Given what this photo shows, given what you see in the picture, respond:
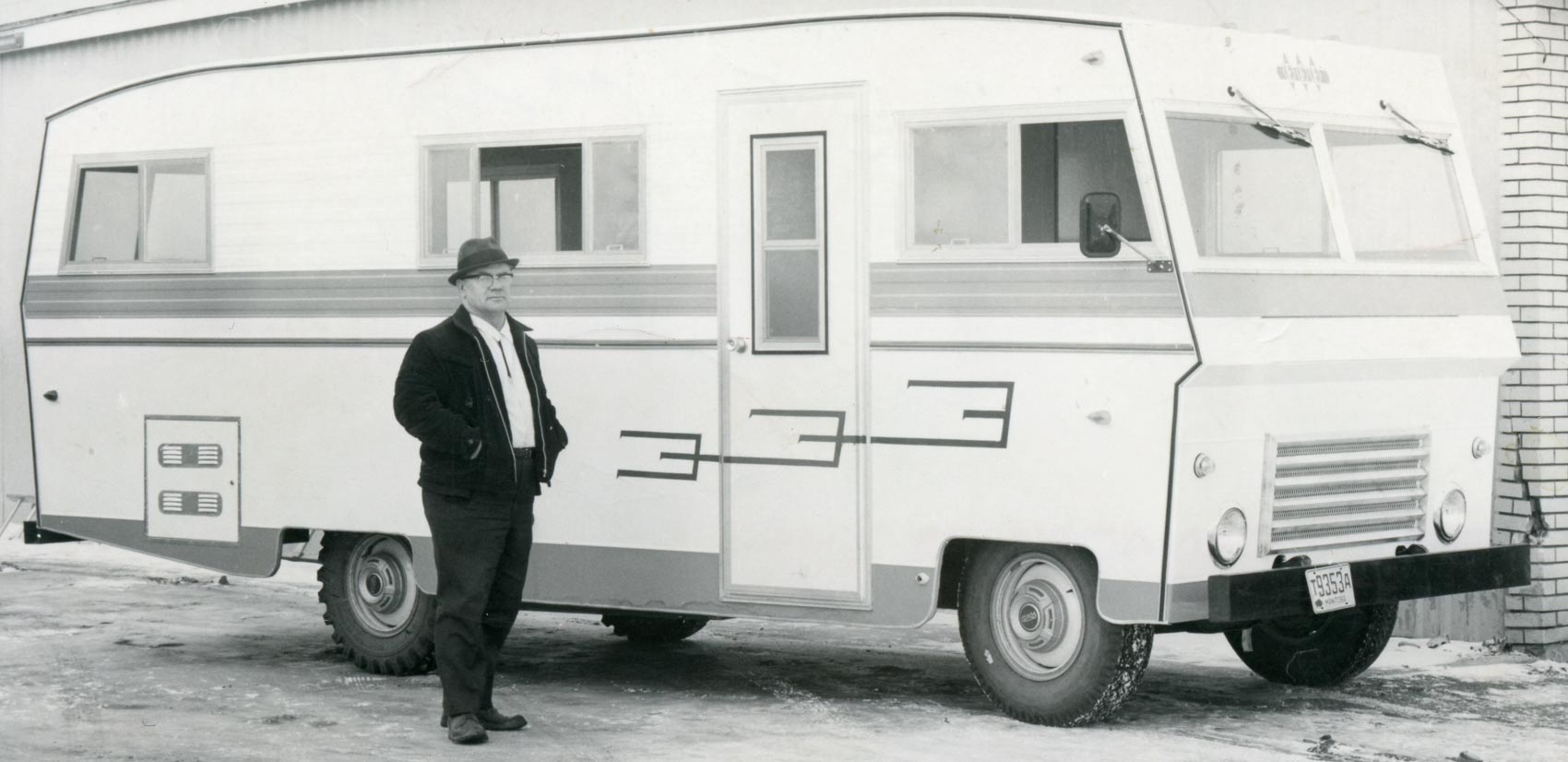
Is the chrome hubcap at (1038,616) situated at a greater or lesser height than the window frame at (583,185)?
lesser

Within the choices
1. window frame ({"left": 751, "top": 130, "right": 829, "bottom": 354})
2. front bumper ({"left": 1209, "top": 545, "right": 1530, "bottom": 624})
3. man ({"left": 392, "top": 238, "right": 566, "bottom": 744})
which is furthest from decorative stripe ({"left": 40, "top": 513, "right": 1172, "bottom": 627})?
window frame ({"left": 751, "top": 130, "right": 829, "bottom": 354})

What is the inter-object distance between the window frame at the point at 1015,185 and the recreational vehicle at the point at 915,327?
0.5 inches

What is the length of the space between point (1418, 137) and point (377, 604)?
547 cm

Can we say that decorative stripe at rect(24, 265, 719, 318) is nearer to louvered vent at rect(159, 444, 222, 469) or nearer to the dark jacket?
louvered vent at rect(159, 444, 222, 469)

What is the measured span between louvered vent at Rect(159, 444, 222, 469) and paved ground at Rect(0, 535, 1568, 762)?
1.01 metres

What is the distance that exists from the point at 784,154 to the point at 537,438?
1.66 meters

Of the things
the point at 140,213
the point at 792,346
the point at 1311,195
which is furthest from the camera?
the point at 140,213

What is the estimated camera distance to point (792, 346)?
8750 mm

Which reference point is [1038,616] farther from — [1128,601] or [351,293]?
[351,293]

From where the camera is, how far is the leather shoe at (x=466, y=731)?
8031mm

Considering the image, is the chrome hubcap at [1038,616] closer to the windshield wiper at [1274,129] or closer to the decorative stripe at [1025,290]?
the decorative stripe at [1025,290]

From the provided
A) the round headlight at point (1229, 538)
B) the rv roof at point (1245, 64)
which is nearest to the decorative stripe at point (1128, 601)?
the round headlight at point (1229, 538)

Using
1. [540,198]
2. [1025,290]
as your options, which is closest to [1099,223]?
[1025,290]

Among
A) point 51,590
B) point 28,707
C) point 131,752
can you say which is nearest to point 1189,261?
point 131,752
